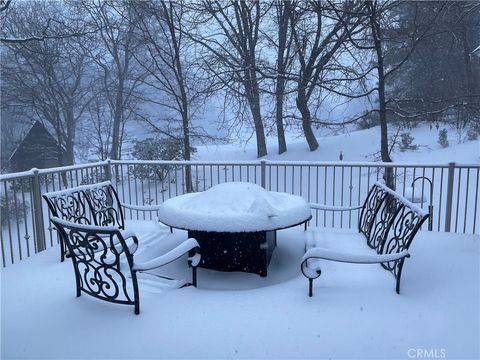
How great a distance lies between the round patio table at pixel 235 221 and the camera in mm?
2941

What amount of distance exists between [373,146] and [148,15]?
875cm

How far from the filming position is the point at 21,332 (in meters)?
2.24

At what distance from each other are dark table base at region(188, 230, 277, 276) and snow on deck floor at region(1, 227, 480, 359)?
107mm

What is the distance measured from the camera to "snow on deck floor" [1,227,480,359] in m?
2.04

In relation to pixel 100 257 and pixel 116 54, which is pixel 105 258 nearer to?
pixel 100 257

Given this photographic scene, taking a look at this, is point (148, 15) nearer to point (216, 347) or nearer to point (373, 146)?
point (373, 146)

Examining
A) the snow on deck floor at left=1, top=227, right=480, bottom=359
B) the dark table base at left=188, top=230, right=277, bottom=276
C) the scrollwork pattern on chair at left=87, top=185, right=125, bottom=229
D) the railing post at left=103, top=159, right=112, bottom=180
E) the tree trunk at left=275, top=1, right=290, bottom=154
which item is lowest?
the snow on deck floor at left=1, top=227, right=480, bottom=359

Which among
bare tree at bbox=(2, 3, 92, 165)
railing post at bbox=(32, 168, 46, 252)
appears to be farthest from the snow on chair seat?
bare tree at bbox=(2, 3, 92, 165)

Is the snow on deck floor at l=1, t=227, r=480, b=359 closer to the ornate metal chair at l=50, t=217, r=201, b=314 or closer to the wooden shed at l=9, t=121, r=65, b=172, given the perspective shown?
the ornate metal chair at l=50, t=217, r=201, b=314

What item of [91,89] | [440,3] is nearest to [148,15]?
→ [91,89]

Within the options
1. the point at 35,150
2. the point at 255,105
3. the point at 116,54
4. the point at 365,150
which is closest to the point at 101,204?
the point at 255,105

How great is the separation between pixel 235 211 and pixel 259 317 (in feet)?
3.22

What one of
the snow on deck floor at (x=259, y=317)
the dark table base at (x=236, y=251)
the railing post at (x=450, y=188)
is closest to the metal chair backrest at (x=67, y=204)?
the snow on deck floor at (x=259, y=317)

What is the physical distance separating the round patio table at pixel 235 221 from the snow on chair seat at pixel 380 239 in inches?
15.7
